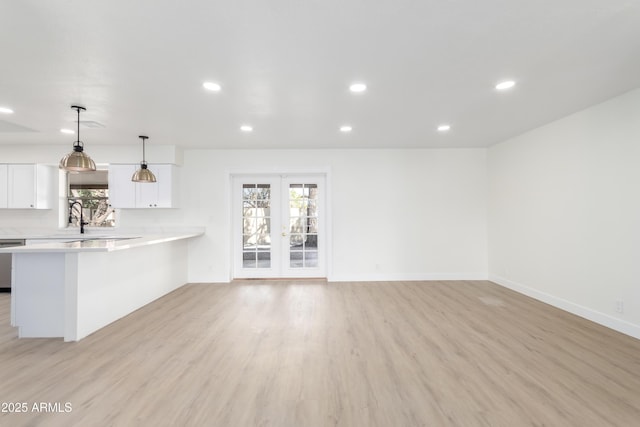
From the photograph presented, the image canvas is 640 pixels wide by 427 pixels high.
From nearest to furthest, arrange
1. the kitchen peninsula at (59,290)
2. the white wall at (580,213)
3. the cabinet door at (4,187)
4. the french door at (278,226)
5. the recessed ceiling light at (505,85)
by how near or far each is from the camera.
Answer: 1. the recessed ceiling light at (505,85)
2. the kitchen peninsula at (59,290)
3. the white wall at (580,213)
4. the cabinet door at (4,187)
5. the french door at (278,226)

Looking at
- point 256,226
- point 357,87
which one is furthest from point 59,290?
point 357,87

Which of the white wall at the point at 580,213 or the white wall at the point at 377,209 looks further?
the white wall at the point at 377,209

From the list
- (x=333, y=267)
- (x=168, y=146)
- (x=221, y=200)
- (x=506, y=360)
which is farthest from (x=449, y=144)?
(x=168, y=146)

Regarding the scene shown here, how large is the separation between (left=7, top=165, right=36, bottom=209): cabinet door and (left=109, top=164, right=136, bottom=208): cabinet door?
4.41 feet

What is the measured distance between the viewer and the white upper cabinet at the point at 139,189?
5230 mm

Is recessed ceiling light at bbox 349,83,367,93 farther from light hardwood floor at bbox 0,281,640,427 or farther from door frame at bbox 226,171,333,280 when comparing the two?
door frame at bbox 226,171,333,280

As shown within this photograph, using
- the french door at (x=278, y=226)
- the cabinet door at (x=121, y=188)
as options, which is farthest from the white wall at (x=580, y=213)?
the cabinet door at (x=121, y=188)

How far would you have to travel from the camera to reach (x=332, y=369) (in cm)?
246

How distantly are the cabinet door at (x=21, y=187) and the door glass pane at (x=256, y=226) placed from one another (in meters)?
3.61

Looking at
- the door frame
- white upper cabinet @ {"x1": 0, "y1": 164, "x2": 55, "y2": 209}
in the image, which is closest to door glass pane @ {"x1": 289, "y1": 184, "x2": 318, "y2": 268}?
the door frame

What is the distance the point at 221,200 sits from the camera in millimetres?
A: 5570

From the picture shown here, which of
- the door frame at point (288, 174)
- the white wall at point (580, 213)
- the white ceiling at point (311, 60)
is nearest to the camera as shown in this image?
the white ceiling at point (311, 60)

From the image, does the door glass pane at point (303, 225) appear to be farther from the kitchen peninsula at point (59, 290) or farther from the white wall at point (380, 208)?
the kitchen peninsula at point (59, 290)

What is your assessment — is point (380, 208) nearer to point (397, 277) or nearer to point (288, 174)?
point (397, 277)
